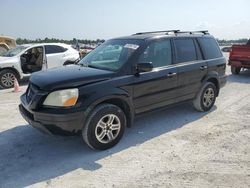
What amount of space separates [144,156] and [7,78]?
24.7ft

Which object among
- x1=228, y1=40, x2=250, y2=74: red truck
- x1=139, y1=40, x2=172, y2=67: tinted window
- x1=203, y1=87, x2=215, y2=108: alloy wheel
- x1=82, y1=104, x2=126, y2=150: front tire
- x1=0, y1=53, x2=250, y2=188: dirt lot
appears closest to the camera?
x1=0, y1=53, x2=250, y2=188: dirt lot

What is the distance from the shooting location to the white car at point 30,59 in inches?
412

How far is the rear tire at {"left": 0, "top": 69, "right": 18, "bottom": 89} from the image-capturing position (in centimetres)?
1035

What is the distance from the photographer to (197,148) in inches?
188

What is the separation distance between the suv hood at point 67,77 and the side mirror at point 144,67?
48 cm

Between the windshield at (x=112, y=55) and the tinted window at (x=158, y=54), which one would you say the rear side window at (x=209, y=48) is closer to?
the tinted window at (x=158, y=54)

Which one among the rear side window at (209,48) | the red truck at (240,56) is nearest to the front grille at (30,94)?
the rear side window at (209,48)

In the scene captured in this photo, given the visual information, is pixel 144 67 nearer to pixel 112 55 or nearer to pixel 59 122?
pixel 112 55

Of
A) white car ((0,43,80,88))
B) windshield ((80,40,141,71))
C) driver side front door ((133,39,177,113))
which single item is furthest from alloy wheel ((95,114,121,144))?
white car ((0,43,80,88))

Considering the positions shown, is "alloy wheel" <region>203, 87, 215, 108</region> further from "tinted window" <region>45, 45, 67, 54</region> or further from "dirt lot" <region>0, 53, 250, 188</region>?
"tinted window" <region>45, 45, 67, 54</region>

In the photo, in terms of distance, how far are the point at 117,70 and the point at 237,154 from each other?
7.49 ft

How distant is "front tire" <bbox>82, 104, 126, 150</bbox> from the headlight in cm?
38

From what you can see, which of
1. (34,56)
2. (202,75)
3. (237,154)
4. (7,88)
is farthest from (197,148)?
(34,56)

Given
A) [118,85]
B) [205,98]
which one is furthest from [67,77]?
[205,98]
